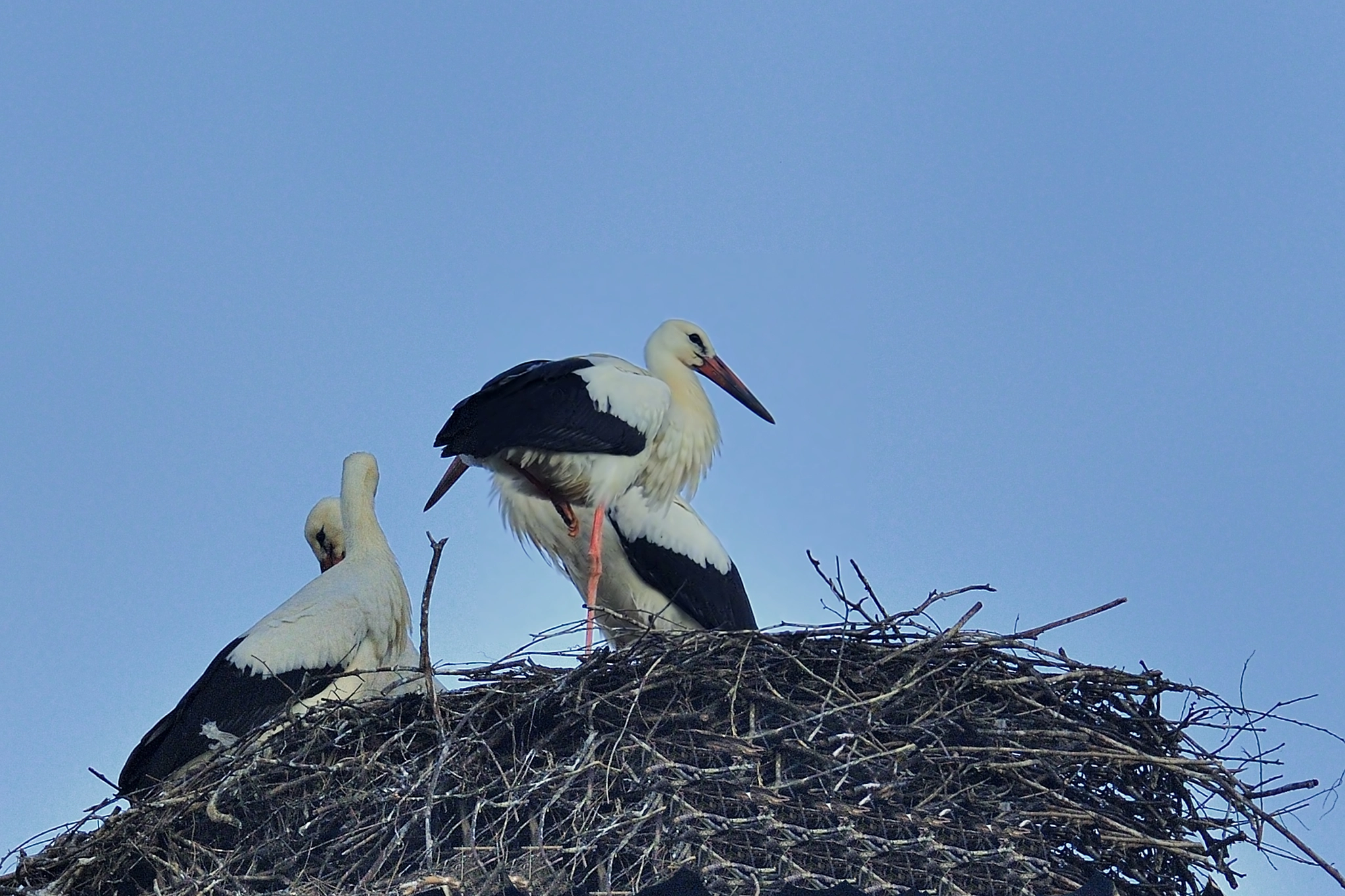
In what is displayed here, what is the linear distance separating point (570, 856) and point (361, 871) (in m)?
0.49

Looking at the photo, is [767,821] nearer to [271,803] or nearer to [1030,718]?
[1030,718]

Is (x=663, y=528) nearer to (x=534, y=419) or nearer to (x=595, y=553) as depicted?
(x=595, y=553)

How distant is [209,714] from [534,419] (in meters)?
1.17

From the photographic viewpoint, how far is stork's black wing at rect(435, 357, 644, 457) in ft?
15.5

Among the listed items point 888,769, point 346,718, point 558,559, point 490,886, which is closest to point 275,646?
point 346,718

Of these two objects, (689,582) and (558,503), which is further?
(689,582)

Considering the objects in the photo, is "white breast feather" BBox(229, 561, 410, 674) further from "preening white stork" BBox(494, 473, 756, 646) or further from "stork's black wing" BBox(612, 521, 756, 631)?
"stork's black wing" BBox(612, 521, 756, 631)

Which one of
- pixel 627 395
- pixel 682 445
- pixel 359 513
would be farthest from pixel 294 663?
pixel 682 445

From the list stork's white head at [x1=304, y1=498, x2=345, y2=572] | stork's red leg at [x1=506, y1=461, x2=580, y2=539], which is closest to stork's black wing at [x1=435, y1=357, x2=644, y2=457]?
stork's red leg at [x1=506, y1=461, x2=580, y2=539]

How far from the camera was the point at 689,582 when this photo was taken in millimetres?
5336

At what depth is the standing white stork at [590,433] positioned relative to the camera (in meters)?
4.77

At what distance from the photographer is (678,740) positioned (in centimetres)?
374

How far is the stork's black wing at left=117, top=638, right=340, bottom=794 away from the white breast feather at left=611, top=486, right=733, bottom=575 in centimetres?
119

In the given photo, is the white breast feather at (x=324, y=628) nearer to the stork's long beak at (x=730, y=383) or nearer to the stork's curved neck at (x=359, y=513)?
the stork's curved neck at (x=359, y=513)
